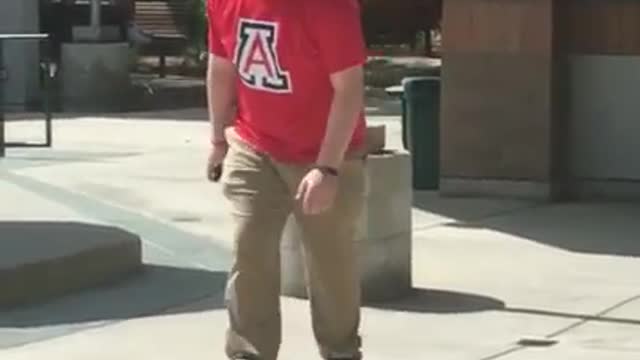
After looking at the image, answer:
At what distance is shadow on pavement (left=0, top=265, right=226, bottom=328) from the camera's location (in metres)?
9.32

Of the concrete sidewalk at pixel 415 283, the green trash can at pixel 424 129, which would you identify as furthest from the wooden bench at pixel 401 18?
the concrete sidewalk at pixel 415 283

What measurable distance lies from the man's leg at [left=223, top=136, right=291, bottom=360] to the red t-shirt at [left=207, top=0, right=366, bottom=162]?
9cm

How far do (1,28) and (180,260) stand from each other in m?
16.5

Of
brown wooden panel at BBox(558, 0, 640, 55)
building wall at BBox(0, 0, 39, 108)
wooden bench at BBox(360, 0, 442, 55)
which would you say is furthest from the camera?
wooden bench at BBox(360, 0, 442, 55)

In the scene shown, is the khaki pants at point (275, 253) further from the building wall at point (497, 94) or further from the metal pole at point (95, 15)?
the metal pole at point (95, 15)

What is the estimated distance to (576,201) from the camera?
48.9 ft

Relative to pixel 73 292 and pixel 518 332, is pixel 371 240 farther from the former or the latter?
pixel 73 292

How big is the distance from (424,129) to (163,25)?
24154 mm

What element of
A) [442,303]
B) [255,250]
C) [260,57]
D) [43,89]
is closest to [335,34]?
[260,57]

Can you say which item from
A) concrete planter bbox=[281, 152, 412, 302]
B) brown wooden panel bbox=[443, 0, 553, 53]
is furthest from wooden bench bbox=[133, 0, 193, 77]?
concrete planter bbox=[281, 152, 412, 302]

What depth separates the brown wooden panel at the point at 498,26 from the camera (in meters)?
14.8

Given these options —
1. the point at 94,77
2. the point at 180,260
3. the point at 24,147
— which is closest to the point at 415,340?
the point at 180,260

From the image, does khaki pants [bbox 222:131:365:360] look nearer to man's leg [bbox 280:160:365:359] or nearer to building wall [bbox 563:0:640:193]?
man's leg [bbox 280:160:365:359]

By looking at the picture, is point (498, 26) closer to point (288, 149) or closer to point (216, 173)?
point (216, 173)
